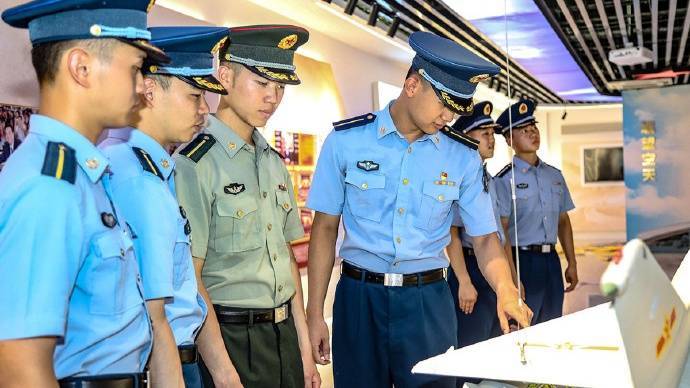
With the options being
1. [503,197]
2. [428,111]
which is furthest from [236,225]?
[503,197]

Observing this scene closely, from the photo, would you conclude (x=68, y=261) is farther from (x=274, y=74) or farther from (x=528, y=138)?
(x=528, y=138)

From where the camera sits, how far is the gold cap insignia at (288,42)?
2.42 meters

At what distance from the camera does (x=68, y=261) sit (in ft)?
4.13

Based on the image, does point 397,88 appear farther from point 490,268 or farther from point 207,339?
point 207,339

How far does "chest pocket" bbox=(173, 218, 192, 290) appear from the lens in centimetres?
179

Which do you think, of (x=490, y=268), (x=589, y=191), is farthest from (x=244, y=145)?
(x=589, y=191)

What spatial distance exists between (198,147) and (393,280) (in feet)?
2.74

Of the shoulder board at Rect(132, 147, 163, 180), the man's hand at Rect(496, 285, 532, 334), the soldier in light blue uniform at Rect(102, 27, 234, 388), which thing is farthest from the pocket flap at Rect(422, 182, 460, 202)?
the shoulder board at Rect(132, 147, 163, 180)

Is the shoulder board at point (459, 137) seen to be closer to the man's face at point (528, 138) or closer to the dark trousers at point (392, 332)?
the dark trousers at point (392, 332)

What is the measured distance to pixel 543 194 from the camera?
17.7ft

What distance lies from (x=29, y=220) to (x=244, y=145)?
1169mm

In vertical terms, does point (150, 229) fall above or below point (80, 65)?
below

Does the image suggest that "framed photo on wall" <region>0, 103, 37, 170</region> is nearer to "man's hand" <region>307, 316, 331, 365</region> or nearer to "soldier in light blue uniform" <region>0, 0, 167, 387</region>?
"man's hand" <region>307, 316, 331, 365</region>

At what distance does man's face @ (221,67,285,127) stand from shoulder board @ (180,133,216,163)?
13 cm
